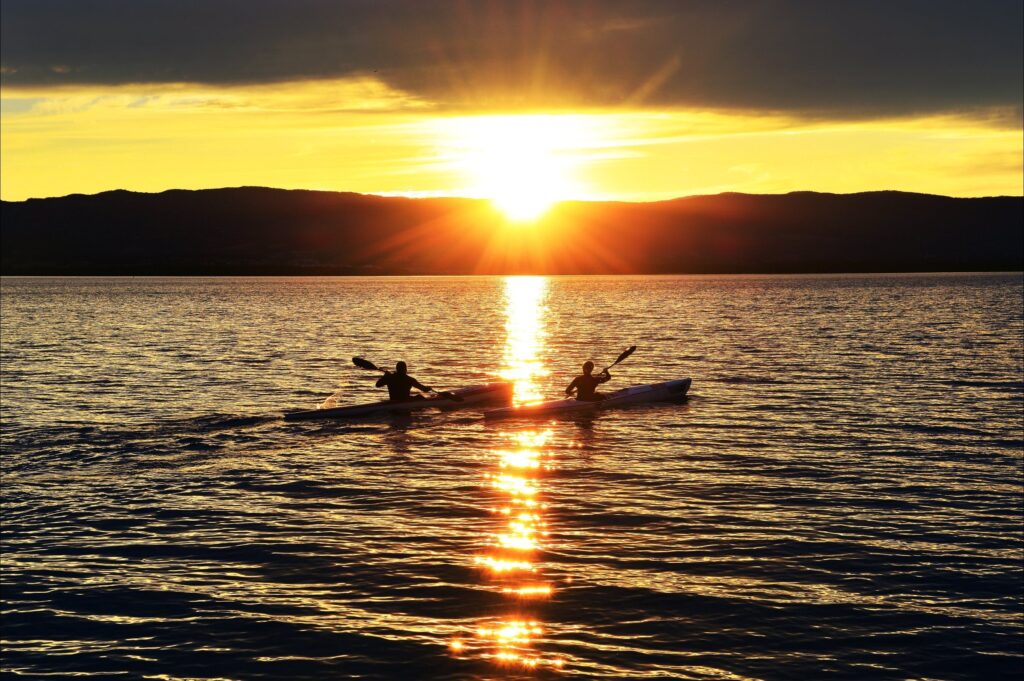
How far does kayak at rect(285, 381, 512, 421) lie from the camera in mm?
31875

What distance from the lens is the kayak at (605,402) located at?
108 ft

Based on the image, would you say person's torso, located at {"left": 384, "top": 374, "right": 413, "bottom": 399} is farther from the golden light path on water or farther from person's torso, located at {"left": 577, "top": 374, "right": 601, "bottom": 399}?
person's torso, located at {"left": 577, "top": 374, "right": 601, "bottom": 399}

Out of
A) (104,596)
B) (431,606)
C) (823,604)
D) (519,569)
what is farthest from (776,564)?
(104,596)

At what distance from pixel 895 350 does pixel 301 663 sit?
5093 cm

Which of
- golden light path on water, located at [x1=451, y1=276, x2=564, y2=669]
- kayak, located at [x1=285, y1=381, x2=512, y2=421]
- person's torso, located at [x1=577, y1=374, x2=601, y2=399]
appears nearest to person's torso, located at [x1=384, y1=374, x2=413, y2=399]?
kayak, located at [x1=285, y1=381, x2=512, y2=421]

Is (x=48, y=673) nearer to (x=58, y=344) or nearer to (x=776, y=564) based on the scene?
(x=776, y=564)

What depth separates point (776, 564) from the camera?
54.1 ft

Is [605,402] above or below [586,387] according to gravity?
below

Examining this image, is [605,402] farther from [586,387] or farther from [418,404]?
[418,404]

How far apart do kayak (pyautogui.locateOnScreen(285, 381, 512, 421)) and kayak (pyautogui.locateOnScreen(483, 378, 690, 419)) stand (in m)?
2.09

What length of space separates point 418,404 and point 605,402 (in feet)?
20.5

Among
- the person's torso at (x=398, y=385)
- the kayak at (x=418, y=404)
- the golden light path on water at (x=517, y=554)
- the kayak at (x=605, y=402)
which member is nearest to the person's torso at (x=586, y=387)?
the kayak at (x=605, y=402)

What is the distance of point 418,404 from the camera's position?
33688mm

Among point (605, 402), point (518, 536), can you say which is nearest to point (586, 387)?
point (605, 402)
